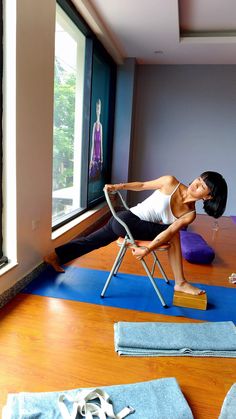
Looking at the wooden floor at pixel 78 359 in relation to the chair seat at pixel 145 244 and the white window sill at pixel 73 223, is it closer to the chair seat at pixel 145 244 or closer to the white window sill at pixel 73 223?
the chair seat at pixel 145 244

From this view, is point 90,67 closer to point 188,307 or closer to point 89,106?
point 89,106

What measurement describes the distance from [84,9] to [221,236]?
333 centimetres

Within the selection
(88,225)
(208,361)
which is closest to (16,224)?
(208,361)

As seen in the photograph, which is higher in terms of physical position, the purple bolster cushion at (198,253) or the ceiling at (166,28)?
the ceiling at (166,28)

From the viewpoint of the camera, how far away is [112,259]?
3.33 m

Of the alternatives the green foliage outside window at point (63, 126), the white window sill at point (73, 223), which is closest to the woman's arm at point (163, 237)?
the white window sill at point (73, 223)

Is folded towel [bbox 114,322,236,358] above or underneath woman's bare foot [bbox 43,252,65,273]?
underneath

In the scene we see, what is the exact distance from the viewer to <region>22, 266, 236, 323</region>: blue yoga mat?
2.32m

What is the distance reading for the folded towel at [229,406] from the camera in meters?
1.42

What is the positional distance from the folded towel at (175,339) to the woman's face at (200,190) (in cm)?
87

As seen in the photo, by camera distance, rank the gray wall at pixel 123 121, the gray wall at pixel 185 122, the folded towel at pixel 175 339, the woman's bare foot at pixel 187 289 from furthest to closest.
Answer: the gray wall at pixel 185 122, the gray wall at pixel 123 121, the woman's bare foot at pixel 187 289, the folded towel at pixel 175 339

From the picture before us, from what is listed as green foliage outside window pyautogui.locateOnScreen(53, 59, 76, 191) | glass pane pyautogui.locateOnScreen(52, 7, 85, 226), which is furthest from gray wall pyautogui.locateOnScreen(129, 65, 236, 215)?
green foliage outside window pyautogui.locateOnScreen(53, 59, 76, 191)

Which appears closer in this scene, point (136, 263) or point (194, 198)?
point (194, 198)

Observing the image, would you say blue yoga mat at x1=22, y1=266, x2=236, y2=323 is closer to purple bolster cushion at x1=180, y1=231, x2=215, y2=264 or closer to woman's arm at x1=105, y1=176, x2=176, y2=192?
purple bolster cushion at x1=180, y1=231, x2=215, y2=264
